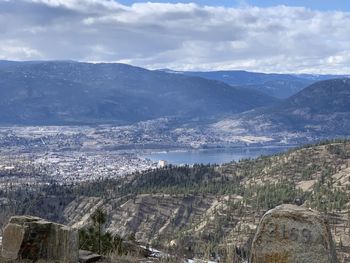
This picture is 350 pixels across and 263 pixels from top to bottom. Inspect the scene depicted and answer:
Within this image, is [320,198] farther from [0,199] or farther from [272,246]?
[272,246]

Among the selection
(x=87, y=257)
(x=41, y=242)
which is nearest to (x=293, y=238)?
(x=87, y=257)

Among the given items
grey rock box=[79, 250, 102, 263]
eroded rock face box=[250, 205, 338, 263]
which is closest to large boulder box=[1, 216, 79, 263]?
grey rock box=[79, 250, 102, 263]

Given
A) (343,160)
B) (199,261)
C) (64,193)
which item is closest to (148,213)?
(64,193)

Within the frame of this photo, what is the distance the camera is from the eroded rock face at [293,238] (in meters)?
9.71

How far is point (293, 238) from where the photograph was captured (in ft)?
Result: 32.5

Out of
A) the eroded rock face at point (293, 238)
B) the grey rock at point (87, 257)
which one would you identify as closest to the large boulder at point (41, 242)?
the grey rock at point (87, 257)

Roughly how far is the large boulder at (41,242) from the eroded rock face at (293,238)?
5271mm

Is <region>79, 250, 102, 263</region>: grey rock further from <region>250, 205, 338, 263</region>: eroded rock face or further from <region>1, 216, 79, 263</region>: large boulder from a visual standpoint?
<region>250, 205, 338, 263</region>: eroded rock face

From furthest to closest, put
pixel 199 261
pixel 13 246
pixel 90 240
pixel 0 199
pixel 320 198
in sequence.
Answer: pixel 0 199 → pixel 320 198 → pixel 90 240 → pixel 13 246 → pixel 199 261

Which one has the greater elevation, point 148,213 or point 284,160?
point 284,160

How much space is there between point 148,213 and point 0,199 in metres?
33.0

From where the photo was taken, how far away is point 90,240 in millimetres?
20672

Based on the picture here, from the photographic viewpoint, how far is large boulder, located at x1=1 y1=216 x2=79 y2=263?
13555mm

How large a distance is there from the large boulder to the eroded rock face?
5271mm
